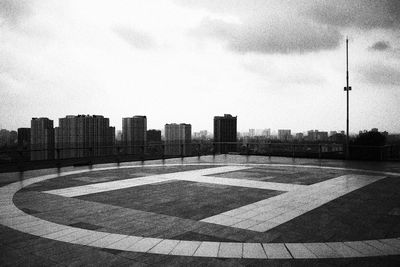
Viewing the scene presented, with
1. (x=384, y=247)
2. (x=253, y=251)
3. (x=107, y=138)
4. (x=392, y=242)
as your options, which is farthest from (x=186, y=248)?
(x=107, y=138)

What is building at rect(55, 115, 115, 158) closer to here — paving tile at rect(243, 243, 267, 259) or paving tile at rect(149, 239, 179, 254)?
paving tile at rect(149, 239, 179, 254)

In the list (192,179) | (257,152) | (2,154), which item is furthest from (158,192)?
(257,152)

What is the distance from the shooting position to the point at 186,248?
4832mm

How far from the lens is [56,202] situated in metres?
8.30

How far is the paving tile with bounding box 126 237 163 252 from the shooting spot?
480 centimetres

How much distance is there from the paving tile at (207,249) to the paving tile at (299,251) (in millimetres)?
1239

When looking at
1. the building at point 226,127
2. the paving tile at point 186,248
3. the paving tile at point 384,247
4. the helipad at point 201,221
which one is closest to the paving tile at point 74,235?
the helipad at point 201,221

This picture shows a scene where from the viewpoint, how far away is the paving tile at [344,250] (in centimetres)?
452

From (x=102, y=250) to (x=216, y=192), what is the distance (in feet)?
18.0

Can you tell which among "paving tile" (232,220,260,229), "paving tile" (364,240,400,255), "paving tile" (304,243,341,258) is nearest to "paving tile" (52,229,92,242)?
"paving tile" (232,220,260,229)

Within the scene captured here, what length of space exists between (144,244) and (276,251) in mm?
2280

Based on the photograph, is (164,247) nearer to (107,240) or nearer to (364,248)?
(107,240)

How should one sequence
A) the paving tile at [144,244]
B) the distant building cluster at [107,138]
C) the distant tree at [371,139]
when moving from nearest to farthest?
the paving tile at [144,244] < the distant building cluster at [107,138] < the distant tree at [371,139]

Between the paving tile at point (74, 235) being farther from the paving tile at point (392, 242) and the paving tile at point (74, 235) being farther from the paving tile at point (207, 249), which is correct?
the paving tile at point (392, 242)
